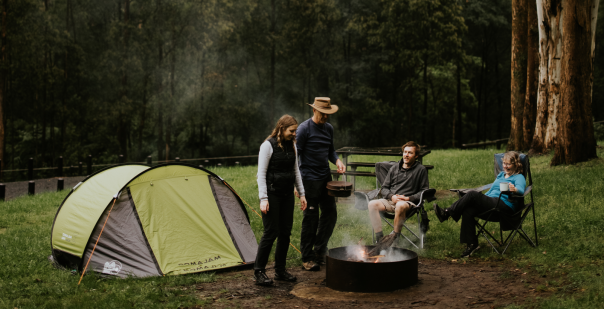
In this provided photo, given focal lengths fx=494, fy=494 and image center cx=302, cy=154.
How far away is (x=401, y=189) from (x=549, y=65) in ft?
19.3

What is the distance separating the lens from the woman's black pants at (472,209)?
5.25 m

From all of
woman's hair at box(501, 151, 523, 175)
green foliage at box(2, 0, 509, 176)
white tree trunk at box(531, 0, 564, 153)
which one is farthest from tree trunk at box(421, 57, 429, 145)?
woman's hair at box(501, 151, 523, 175)

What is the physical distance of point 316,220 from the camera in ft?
17.0

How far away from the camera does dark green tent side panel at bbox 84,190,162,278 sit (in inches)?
203

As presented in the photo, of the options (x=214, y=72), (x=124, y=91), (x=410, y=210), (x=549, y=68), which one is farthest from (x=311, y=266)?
(x=214, y=72)

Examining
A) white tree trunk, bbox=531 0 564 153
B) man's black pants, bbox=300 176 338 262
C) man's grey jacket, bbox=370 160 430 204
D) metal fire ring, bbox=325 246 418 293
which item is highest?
white tree trunk, bbox=531 0 564 153

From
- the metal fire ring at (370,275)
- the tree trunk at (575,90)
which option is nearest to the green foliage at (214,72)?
the tree trunk at (575,90)

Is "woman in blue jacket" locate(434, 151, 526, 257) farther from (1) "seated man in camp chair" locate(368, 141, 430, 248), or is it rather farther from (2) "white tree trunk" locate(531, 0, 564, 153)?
(2) "white tree trunk" locate(531, 0, 564, 153)

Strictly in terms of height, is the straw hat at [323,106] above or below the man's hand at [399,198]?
above

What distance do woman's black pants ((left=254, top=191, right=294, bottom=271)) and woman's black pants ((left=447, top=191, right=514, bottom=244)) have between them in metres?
1.87

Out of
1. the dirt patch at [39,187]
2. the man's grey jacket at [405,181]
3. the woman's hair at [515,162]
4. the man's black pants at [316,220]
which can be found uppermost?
the woman's hair at [515,162]

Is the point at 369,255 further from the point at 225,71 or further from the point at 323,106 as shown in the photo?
the point at 225,71

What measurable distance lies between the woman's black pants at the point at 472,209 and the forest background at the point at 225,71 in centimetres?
2197

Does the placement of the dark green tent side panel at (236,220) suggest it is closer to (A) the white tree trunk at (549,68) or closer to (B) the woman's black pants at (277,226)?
(B) the woman's black pants at (277,226)
